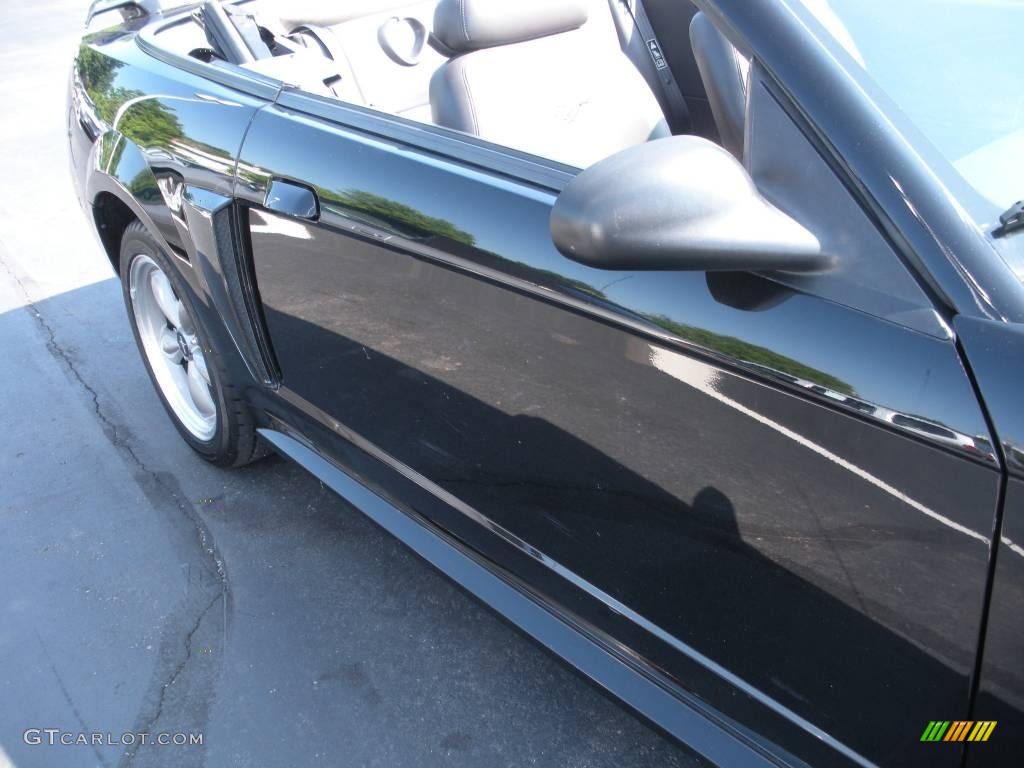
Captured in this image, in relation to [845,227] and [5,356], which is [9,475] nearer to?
[5,356]

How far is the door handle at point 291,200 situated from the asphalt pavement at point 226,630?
795 millimetres

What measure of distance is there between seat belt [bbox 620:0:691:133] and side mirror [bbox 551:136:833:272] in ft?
5.54

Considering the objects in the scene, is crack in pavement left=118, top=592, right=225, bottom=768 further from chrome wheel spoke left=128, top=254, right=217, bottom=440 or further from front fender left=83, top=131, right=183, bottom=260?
front fender left=83, top=131, right=183, bottom=260

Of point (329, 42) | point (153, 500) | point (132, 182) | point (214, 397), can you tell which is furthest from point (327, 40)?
point (153, 500)

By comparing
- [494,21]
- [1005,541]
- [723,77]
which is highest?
[494,21]

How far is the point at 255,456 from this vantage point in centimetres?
295

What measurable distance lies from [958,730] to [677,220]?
0.77m

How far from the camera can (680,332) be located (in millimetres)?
1368

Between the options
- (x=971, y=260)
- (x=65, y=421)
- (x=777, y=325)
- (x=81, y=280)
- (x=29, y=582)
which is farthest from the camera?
(x=81, y=280)

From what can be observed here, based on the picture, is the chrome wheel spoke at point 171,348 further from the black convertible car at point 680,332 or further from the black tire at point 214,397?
the black convertible car at point 680,332

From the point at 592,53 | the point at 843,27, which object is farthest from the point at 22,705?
the point at 843,27

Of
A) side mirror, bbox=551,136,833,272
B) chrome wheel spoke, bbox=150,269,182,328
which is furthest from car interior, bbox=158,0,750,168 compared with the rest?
chrome wheel spoke, bbox=150,269,182,328

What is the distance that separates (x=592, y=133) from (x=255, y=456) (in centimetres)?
145

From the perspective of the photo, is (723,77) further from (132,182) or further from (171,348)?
(171,348)
